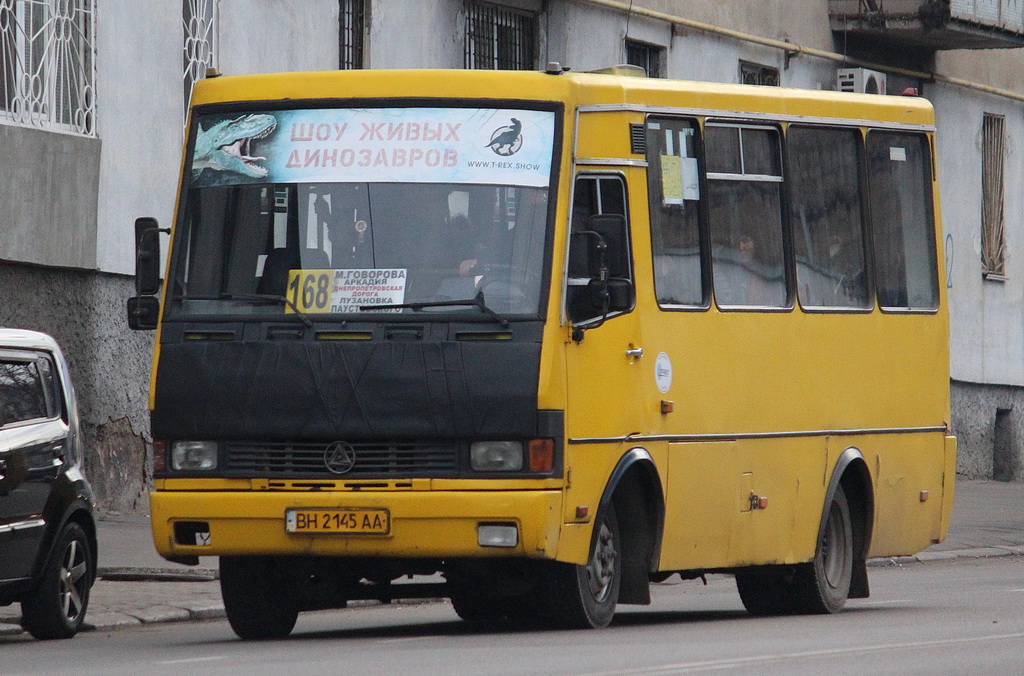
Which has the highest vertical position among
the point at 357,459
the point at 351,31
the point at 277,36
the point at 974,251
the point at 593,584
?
the point at 351,31

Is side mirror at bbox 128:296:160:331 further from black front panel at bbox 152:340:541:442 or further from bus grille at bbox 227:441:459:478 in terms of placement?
bus grille at bbox 227:441:459:478

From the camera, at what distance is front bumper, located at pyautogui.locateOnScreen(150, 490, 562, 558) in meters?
10.6

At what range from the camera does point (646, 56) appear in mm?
28391

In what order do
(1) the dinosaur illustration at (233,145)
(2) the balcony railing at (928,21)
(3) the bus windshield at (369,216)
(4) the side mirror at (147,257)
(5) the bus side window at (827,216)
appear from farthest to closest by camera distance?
(2) the balcony railing at (928,21)
(5) the bus side window at (827,216)
(1) the dinosaur illustration at (233,145)
(4) the side mirror at (147,257)
(3) the bus windshield at (369,216)

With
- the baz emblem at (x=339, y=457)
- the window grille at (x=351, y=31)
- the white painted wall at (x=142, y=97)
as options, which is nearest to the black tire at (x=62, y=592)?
the baz emblem at (x=339, y=457)

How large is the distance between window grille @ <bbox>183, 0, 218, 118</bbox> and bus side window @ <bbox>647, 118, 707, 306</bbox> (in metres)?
10.1

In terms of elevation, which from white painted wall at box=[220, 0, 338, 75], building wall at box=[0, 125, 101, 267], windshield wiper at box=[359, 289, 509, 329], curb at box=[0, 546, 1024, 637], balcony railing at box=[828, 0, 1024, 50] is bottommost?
curb at box=[0, 546, 1024, 637]

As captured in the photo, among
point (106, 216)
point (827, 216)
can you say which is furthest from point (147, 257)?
point (106, 216)

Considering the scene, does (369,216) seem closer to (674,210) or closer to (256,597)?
(674,210)

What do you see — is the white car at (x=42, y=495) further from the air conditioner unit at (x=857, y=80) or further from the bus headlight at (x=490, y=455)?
the air conditioner unit at (x=857, y=80)

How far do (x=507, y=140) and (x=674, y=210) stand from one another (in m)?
1.39

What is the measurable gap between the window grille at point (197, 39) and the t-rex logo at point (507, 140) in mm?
10816

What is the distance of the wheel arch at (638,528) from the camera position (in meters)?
11.8

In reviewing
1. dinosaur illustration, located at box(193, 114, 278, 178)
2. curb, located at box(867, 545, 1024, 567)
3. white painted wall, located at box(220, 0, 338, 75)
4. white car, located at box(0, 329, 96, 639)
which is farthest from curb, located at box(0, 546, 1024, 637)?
white painted wall, located at box(220, 0, 338, 75)
